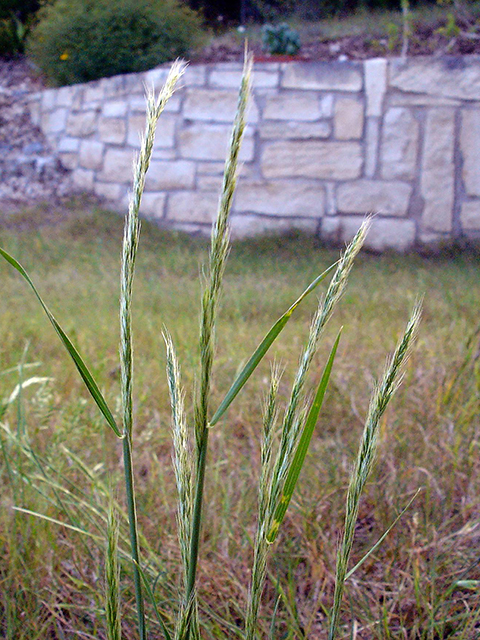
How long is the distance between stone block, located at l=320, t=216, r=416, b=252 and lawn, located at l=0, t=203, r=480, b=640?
46.4 inches

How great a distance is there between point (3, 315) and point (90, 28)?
13.5 feet

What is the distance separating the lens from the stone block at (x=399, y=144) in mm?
4719

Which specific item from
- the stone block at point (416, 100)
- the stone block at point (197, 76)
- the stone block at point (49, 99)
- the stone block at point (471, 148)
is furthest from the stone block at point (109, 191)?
the stone block at point (471, 148)

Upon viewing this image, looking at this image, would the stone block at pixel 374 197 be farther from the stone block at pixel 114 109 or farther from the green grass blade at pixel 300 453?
the green grass blade at pixel 300 453

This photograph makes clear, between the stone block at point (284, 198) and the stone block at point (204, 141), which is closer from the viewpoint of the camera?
the stone block at point (284, 198)

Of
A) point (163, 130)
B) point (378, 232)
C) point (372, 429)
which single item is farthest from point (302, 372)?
point (163, 130)

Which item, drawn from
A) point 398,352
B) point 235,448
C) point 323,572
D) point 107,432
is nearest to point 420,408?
point 235,448

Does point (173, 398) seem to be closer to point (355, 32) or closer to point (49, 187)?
point (49, 187)

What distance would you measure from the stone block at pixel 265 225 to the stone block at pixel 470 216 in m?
1.08

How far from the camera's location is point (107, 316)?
299 cm

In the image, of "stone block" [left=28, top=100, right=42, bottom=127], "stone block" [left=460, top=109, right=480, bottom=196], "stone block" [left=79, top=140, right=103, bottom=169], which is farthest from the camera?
"stone block" [left=28, top=100, right=42, bottom=127]

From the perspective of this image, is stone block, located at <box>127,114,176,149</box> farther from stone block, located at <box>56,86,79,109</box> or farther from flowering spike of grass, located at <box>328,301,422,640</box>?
flowering spike of grass, located at <box>328,301,422,640</box>

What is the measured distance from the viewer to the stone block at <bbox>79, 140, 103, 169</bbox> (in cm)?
560

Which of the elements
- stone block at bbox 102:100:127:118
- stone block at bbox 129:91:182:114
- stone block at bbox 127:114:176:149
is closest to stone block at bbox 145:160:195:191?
stone block at bbox 127:114:176:149
